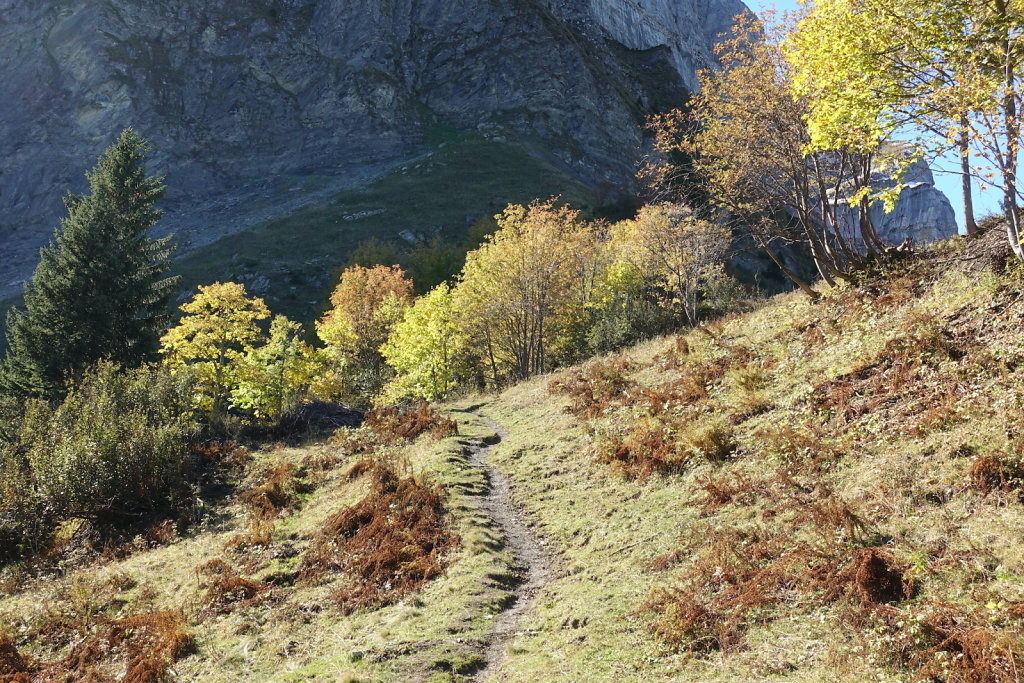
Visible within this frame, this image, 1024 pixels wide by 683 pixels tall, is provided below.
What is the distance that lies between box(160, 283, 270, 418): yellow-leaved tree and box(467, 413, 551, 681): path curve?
14.8 meters

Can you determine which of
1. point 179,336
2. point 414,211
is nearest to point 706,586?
point 179,336

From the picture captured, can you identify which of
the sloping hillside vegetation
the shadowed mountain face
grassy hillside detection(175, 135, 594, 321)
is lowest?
the sloping hillside vegetation

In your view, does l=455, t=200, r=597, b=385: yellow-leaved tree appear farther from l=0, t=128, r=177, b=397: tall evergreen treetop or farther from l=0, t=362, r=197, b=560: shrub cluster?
l=0, t=128, r=177, b=397: tall evergreen treetop

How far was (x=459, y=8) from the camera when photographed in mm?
121750

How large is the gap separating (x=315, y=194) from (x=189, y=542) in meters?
87.5

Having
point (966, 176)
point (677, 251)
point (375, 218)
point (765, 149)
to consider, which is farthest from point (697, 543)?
point (375, 218)

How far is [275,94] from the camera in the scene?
111 metres

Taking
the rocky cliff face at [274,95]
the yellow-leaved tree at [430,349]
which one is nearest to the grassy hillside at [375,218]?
the rocky cliff face at [274,95]

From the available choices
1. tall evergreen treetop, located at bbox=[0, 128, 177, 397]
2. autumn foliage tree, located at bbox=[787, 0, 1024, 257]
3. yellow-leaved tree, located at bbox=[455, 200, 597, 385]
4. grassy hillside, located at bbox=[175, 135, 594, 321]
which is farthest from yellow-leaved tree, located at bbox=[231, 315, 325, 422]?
grassy hillside, located at bbox=[175, 135, 594, 321]

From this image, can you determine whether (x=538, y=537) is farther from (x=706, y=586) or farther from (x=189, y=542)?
(x=189, y=542)

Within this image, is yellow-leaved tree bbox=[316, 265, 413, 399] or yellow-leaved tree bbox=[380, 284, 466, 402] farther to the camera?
yellow-leaved tree bbox=[316, 265, 413, 399]

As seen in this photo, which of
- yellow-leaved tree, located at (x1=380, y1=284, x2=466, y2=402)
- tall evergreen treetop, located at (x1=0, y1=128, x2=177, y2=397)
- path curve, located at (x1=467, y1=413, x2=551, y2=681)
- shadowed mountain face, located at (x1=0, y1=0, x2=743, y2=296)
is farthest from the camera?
shadowed mountain face, located at (x1=0, y1=0, x2=743, y2=296)

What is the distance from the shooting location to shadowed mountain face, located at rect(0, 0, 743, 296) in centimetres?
10012

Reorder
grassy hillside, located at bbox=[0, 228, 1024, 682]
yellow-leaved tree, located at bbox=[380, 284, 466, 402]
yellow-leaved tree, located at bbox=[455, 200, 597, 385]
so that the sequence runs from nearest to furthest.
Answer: grassy hillside, located at bbox=[0, 228, 1024, 682] < yellow-leaved tree, located at bbox=[455, 200, 597, 385] < yellow-leaved tree, located at bbox=[380, 284, 466, 402]
